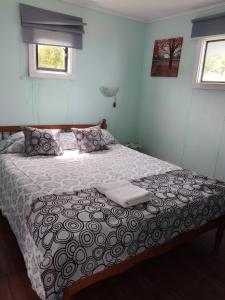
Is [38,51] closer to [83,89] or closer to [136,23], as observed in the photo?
[83,89]

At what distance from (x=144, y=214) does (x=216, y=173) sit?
1979 millimetres

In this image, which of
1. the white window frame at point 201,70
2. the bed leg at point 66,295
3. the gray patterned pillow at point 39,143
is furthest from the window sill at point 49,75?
the bed leg at point 66,295

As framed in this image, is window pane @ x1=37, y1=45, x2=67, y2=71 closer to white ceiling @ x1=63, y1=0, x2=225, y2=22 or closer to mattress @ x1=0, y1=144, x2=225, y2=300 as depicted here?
white ceiling @ x1=63, y1=0, x2=225, y2=22

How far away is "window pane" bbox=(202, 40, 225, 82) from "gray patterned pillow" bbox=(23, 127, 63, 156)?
226 centimetres

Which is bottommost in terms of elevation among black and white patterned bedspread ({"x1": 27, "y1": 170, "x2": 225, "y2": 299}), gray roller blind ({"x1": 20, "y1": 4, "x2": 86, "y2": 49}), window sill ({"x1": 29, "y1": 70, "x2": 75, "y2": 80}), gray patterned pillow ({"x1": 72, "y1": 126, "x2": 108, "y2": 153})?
black and white patterned bedspread ({"x1": 27, "y1": 170, "x2": 225, "y2": 299})

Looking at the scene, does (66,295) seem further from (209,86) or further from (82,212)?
(209,86)

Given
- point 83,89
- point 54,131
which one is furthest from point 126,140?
point 54,131

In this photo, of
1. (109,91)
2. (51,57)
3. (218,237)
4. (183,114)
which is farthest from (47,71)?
(218,237)

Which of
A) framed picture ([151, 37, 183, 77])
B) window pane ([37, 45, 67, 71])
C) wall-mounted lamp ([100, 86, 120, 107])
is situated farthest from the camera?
wall-mounted lamp ([100, 86, 120, 107])

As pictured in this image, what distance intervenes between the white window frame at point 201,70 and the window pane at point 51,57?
6.07 feet

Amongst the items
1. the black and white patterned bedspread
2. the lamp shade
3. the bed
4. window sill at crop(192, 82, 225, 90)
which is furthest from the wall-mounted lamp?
the black and white patterned bedspread

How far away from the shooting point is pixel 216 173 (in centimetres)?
328

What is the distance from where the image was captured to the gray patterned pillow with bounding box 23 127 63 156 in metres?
2.80

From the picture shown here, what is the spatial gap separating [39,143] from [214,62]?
8.27 ft
